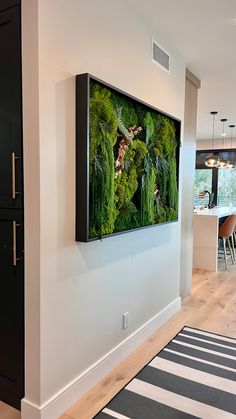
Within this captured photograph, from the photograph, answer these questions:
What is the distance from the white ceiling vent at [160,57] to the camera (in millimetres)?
2736

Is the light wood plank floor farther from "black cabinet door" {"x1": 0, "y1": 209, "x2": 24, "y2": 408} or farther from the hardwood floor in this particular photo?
"black cabinet door" {"x1": 0, "y1": 209, "x2": 24, "y2": 408}

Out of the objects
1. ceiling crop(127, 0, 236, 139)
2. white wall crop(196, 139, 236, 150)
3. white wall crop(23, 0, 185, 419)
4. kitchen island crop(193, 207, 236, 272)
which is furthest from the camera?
white wall crop(196, 139, 236, 150)

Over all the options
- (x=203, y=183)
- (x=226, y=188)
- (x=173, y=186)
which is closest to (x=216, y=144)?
(x=203, y=183)

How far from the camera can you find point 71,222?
1918 millimetres

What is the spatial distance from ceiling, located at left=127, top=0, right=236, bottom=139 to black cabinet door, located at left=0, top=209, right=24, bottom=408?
1769mm

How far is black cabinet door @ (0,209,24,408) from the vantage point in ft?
5.96

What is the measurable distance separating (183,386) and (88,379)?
0.63 meters

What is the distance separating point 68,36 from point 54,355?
179cm

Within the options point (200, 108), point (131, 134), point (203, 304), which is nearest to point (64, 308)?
point (131, 134)

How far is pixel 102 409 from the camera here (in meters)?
1.94

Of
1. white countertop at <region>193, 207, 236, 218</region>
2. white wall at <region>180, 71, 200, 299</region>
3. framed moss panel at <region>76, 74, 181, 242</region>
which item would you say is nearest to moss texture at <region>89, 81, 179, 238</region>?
framed moss panel at <region>76, 74, 181, 242</region>

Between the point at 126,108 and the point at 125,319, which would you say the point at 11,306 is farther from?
the point at 126,108

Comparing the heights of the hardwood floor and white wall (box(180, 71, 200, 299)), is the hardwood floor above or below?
below

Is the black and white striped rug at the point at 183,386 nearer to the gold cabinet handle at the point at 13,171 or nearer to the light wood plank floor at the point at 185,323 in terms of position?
the light wood plank floor at the point at 185,323
